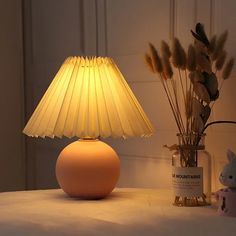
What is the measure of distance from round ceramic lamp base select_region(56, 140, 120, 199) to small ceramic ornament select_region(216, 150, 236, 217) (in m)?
0.32

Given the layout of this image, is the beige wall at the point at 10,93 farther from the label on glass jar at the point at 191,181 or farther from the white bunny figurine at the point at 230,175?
the white bunny figurine at the point at 230,175

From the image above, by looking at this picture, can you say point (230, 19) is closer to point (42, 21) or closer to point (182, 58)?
point (182, 58)

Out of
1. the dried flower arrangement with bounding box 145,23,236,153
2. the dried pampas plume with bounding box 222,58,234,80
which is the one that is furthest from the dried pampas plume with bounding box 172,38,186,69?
the dried pampas plume with bounding box 222,58,234,80

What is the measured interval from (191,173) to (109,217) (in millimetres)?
238

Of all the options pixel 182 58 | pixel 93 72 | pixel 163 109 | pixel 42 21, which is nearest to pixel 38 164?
pixel 42 21

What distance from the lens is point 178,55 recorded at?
1.27 m

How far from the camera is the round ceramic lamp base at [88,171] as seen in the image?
1.36m

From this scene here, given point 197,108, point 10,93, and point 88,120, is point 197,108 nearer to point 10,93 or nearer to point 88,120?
point 88,120

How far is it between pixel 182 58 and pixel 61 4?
900 millimetres

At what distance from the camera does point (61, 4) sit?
2.04 m

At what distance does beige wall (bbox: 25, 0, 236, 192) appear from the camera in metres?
1.46

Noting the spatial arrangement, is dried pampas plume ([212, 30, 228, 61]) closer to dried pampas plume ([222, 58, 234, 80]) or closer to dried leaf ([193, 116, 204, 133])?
dried pampas plume ([222, 58, 234, 80])

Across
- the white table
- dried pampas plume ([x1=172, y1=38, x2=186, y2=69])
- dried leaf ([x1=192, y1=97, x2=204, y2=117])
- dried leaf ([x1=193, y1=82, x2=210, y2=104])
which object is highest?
dried pampas plume ([x1=172, y1=38, x2=186, y2=69])

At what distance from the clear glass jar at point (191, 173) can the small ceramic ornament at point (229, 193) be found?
0.30 feet
